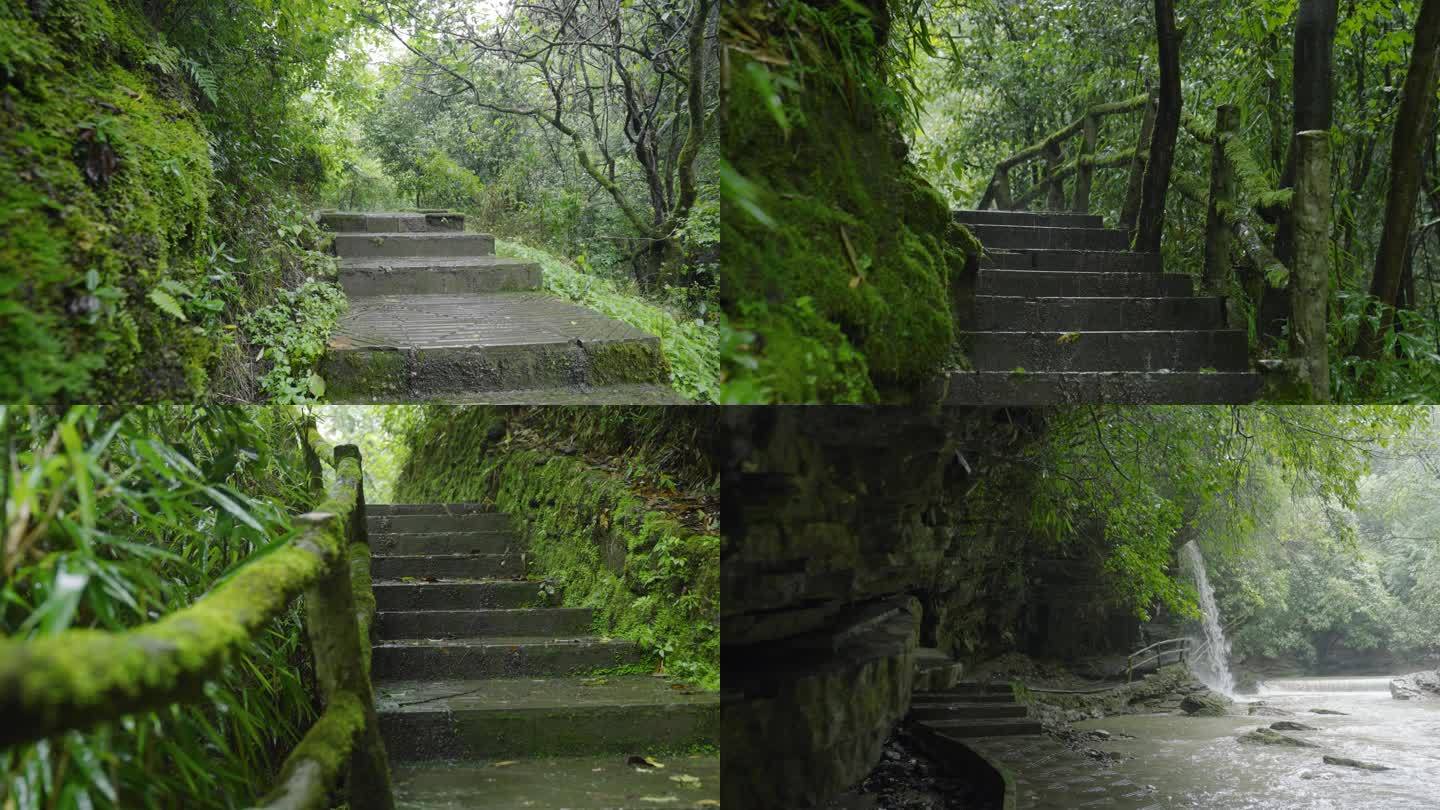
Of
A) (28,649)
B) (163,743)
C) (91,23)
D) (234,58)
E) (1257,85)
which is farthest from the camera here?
(1257,85)

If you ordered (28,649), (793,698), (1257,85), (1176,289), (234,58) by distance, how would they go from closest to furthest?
1. (28,649)
2. (234,58)
3. (793,698)
4. (1176,289)
5. (1257,85)

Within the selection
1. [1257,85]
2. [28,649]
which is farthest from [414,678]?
[1257,85]

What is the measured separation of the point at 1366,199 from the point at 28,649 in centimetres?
264

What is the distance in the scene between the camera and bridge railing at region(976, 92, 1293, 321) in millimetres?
1967

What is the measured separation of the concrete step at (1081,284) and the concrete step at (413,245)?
99 centimetres

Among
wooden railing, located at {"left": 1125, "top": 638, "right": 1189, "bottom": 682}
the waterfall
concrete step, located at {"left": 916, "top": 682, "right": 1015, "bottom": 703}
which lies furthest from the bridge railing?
concrete step, located at {"left": 916, "top": 682, "right": 1015, "bottom": 703}

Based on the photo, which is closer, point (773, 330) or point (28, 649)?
point (28, 649)

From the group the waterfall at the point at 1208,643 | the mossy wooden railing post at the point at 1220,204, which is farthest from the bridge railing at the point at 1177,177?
the waterfall at the point at 1208,643

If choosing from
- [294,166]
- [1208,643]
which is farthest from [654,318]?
[1208,643]

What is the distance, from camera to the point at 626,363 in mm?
1672

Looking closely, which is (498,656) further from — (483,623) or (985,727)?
(985,727)

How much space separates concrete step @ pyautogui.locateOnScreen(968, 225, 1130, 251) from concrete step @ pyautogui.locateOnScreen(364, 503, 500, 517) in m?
1.38

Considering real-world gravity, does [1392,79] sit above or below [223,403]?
above

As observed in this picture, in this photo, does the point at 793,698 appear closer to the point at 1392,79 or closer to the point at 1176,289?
the point at 1176,289
